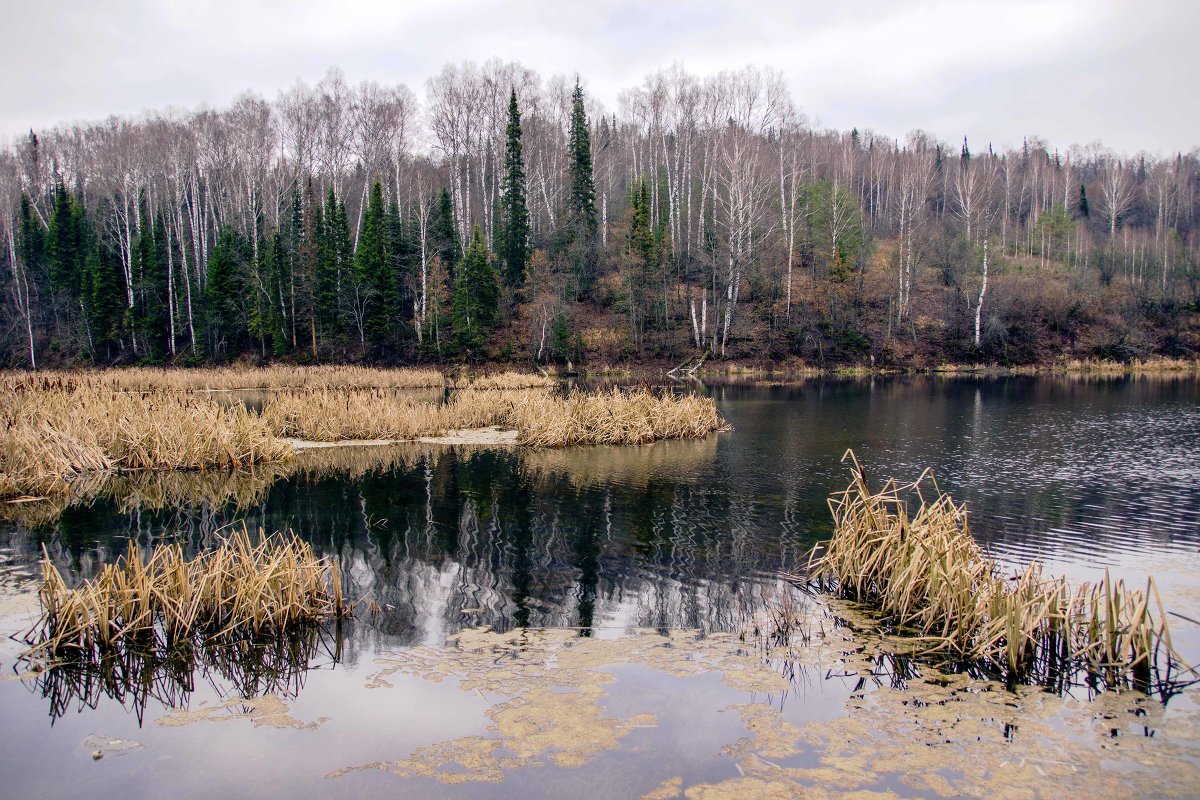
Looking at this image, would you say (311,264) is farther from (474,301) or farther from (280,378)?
(280,378)

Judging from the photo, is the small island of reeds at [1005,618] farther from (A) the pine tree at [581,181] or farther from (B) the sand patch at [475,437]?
(A) the pine tree at [581,181]

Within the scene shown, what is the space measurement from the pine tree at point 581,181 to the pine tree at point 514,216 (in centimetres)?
368

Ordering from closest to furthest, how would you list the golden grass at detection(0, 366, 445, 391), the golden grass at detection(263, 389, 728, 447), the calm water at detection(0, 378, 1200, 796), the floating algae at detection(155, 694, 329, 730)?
the calm water at detection(0, 378, 1200, 796)
the floating algae at detection(155, 694, 329, 730)
the golden grass at detection(263, 389, 728, 447)
the golden grass at detection(0, 366, 445, 391)

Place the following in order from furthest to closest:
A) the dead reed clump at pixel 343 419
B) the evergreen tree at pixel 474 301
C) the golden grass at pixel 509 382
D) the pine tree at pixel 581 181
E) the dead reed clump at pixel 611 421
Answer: the pine tree at pixel 581 181 → the evergreen tree at pixel 474 301 → the golden grass at pixel 509 382 → the dead reed clump at pixel 343 419 → the dead reed clump at pixel 611 421

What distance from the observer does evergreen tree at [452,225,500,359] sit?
50094 mm

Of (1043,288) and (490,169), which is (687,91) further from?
(1043,288)

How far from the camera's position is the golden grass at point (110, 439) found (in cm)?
1540

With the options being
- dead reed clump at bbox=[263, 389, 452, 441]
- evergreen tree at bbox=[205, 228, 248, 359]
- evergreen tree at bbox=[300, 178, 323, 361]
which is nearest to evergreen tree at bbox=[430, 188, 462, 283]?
evergreen tree at bbox=[300, 178, 323, 361]

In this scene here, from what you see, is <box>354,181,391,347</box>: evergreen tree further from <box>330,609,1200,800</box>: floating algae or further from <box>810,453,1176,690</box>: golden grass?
<box>810,453,1176,690</box>: golden grass

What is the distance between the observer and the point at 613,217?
215ft

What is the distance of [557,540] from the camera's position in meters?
12.5

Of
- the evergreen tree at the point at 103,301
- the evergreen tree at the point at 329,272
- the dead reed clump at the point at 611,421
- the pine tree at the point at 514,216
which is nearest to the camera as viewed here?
the dead reed clump at the point at 611,421

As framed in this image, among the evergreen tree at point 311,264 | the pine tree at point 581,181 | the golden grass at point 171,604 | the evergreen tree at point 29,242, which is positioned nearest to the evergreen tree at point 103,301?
the evergreen tree at point 29,242

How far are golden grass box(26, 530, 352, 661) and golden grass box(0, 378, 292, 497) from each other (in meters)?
8.88
